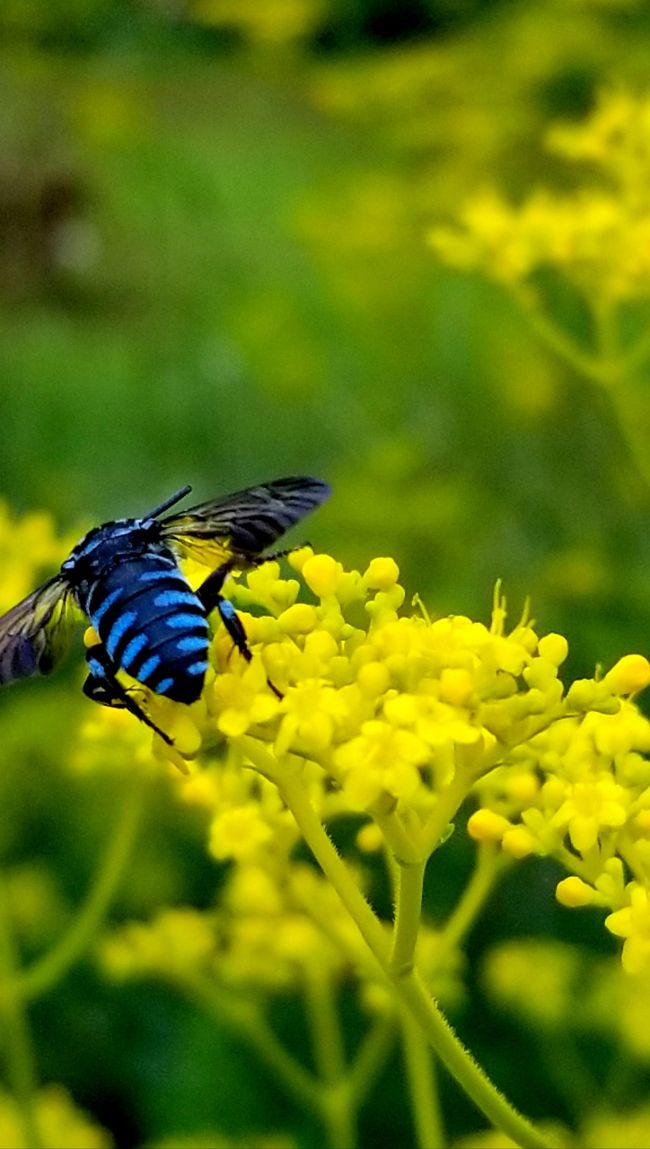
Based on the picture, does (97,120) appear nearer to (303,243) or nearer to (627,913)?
(303,243)

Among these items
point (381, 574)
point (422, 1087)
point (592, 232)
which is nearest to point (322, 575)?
point (381, 574)

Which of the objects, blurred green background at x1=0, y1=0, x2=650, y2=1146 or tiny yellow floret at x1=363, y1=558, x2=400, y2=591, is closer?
tiny yellow floret at x1=363, y1=558, x2=400, y2=591

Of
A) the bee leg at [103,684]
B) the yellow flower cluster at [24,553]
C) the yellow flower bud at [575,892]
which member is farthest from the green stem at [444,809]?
the yellow flower cluster at [24,553]

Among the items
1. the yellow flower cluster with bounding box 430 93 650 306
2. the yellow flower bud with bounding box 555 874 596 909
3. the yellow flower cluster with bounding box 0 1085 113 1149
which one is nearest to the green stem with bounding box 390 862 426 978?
the yellow flower bud with bounding box 555 874 596 909

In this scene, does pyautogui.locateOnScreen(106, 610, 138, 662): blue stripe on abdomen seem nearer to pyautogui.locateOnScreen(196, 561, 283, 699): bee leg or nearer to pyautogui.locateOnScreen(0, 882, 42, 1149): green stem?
pyautogui.locateOnScreen(196, 561, 283, 699): bee leg

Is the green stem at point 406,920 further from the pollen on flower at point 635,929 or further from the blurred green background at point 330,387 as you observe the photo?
the blurred green background at point 330,387

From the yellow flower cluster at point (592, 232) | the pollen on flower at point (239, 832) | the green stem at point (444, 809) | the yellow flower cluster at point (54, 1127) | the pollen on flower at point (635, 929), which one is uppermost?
the yellow flower cluster at point (592, 232)
